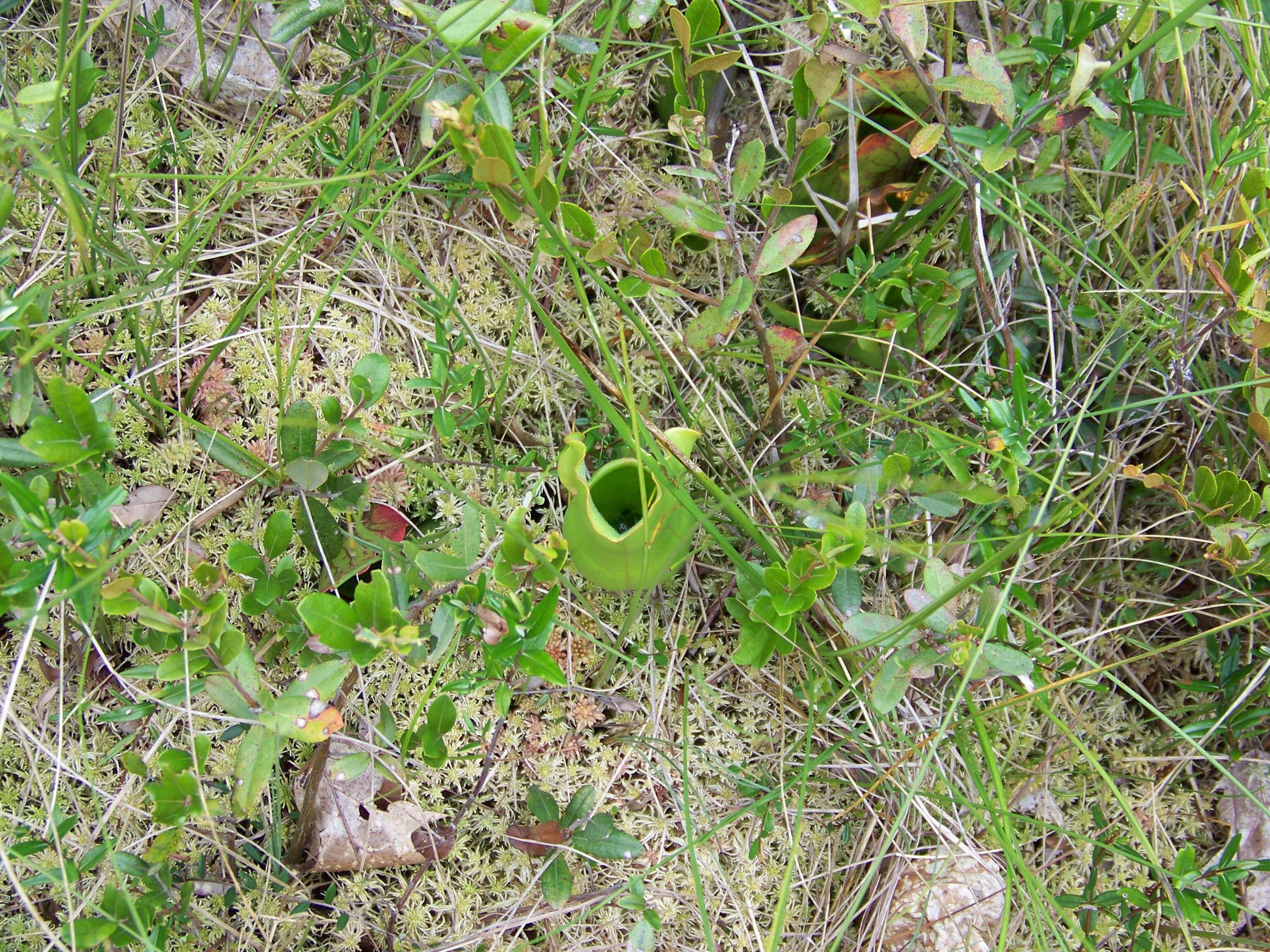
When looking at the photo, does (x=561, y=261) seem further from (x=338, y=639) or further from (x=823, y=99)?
(x=338, y=639)

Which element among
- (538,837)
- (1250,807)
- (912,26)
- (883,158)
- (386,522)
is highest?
(912,26)

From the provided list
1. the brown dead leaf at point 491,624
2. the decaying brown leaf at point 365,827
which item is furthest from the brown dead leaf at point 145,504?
the brown dead leaf at point 491,624

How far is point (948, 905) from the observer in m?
1.72

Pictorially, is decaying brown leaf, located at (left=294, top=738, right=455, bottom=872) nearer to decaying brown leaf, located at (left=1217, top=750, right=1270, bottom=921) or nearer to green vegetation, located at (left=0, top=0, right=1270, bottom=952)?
green vegetation, located at (left=0, top=0, right=1270, bottom=952)

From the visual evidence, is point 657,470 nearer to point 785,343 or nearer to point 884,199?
Result: point 785,343

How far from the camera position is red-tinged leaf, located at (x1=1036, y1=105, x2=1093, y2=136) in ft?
5.19

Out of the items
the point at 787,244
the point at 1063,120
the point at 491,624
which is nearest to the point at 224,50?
the point at 787,244

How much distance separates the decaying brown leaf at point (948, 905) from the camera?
1.70 meters

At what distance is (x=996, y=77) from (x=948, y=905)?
1640mm

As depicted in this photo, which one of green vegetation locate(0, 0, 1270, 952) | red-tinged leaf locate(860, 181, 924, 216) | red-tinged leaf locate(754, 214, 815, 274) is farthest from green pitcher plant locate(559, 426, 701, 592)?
red-tinged leaf locate(860, 181, 924, 216)

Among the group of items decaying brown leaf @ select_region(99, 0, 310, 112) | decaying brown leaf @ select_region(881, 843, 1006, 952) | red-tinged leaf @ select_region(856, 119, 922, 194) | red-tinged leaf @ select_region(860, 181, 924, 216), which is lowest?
decaying brown leaf @ select_region(881, 843, 1006, 952)

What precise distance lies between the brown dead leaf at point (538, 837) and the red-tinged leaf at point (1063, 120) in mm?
1634

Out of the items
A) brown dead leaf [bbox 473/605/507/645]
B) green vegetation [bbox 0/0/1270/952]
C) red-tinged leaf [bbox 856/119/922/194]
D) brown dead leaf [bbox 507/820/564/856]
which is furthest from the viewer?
red-tinged leaf [bbox 856/119/922/194]

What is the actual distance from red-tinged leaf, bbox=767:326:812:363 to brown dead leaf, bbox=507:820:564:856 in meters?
1.04
